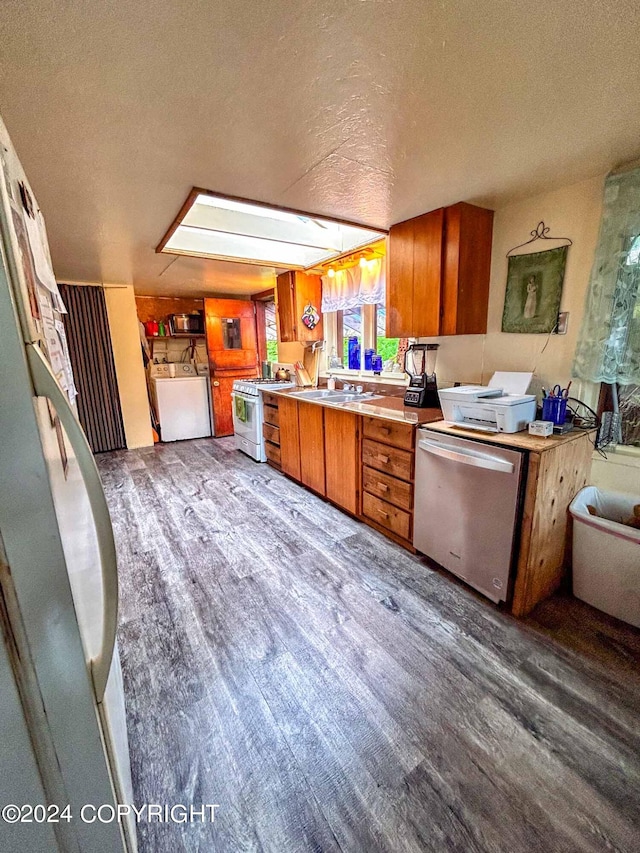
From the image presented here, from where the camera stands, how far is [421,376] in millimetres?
2479

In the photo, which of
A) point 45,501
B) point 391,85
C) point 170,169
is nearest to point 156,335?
point 170,169

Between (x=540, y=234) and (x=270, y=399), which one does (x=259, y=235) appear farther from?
(x=540, y=234)

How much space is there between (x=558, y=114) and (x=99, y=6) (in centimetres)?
146

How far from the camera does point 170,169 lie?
1576 millimetres

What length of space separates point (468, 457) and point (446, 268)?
1213mm

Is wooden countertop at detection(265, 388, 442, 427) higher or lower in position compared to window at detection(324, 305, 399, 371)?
lower

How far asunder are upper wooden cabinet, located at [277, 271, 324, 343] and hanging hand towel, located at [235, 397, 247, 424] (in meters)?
0.89

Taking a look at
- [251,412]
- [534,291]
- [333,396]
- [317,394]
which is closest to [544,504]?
[534,291]

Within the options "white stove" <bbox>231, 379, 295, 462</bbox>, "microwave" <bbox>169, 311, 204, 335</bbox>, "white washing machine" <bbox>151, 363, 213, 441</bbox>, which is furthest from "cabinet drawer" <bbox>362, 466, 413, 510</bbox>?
"microwave" <bbox>169, 311, 204, 335</bbox>

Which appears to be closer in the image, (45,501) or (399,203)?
(45,501)

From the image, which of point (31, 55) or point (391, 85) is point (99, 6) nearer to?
point (31, 55)

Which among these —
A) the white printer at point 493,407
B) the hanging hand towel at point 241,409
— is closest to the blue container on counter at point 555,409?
the white printer at point 493,407

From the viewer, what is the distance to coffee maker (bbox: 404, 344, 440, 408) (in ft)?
8.02

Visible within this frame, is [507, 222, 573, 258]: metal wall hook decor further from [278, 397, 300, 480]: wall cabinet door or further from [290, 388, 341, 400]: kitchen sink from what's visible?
[278, 397, 300, 480]: wall cabinet door
